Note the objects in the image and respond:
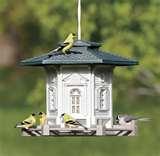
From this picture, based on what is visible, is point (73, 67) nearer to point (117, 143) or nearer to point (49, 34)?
point (117, 143)

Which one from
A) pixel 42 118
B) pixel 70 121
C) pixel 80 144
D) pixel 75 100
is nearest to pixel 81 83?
pixel 75 100

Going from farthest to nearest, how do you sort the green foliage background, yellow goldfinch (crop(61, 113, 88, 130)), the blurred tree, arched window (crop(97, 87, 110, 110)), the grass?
the blurred tree → the green foliage background → the grass → arched window (crop(97, 87, 110, 110)) → yellow goldfinch (crop(61, 113, 88, 130))

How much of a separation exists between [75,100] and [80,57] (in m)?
0.50

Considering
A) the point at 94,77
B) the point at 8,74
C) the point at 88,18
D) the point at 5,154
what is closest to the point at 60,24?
the point at 88,18

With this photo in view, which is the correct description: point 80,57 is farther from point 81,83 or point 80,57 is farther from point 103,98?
point 103,98

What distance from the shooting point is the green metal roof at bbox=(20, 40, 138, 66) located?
38.1 ft

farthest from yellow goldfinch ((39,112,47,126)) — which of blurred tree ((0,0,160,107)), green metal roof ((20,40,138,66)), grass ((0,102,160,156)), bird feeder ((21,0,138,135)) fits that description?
blurred tree ((0,0,160,107))

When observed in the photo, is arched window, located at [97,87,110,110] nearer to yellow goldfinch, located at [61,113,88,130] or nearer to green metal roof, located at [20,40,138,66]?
green metal roof, located at [20,40,138,66]

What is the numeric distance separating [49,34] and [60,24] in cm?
278

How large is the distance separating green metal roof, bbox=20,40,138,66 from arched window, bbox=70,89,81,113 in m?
0.41

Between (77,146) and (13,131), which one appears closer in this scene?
(77,146)

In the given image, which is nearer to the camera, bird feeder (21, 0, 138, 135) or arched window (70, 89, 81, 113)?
bird feeder (21, 0, 138, 135)

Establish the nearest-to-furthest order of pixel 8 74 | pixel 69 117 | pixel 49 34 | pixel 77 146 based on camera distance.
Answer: pixel 69 117 → pixel 77 146 → pixel 49 34 → pixel 8 74

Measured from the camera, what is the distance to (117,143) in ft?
90.2
